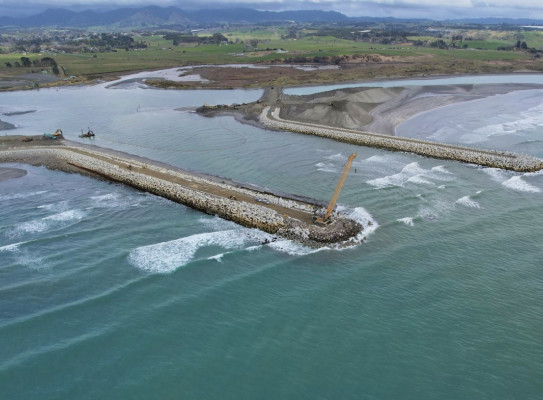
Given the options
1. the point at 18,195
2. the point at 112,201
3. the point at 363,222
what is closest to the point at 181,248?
the point at 112,201

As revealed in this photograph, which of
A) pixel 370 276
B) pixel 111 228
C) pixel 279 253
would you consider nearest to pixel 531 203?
pixel 370 276

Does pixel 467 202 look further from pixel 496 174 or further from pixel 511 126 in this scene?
pixel 511 126

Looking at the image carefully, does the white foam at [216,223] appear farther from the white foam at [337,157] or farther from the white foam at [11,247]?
the white foam at [337,157]

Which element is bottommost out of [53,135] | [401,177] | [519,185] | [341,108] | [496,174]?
[519,185]

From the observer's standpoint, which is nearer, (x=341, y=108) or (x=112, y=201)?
(x=112, y=201)

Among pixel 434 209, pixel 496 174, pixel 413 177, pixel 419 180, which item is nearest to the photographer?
pixel 434 209

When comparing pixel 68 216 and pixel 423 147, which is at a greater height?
pixel 423 147

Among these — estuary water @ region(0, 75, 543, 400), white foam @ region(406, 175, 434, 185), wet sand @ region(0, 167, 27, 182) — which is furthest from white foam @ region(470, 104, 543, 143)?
wet sand @ region(0, 167, 27, 182)

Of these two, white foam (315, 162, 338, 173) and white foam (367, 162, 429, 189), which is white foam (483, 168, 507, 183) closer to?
white foam (367, 162, 429, 189)
